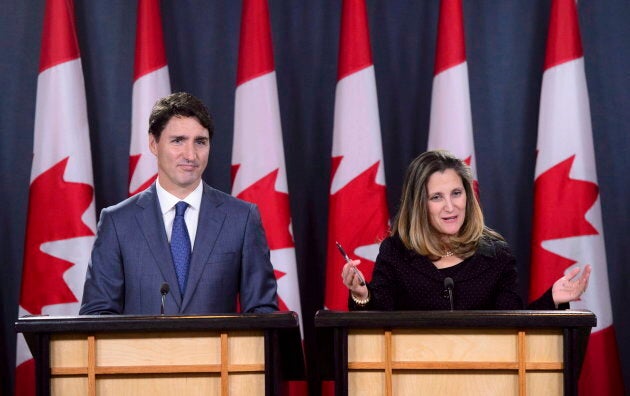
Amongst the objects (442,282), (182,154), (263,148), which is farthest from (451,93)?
(182,154)

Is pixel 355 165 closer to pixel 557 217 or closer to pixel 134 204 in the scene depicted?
pixel 557 217

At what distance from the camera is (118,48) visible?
4.70 meters

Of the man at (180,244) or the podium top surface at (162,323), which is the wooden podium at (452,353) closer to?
the podium top surface at (162,323)

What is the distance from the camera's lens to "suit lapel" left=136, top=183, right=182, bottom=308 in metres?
2.89

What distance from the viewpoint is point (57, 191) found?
4.15 m

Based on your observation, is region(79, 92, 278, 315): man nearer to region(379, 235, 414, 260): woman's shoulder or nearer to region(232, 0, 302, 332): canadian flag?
region(379, 235, 414, 260): woman's shoulder

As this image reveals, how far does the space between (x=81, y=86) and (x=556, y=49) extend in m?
2.27

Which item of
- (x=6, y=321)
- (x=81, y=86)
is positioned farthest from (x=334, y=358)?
(x=6, y=321)

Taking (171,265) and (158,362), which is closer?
(158,362)

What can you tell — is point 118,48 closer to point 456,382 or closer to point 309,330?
point 309,330

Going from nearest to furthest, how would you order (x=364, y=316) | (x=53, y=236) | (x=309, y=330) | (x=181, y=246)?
(x=364, y=316), (x=181, y=246), (x=53, y=236), (x=309, y=330)

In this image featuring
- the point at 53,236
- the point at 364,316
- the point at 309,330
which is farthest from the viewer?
the point at 309,330

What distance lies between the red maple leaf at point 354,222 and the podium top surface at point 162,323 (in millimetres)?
1997

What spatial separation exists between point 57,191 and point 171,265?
146 centimetres
